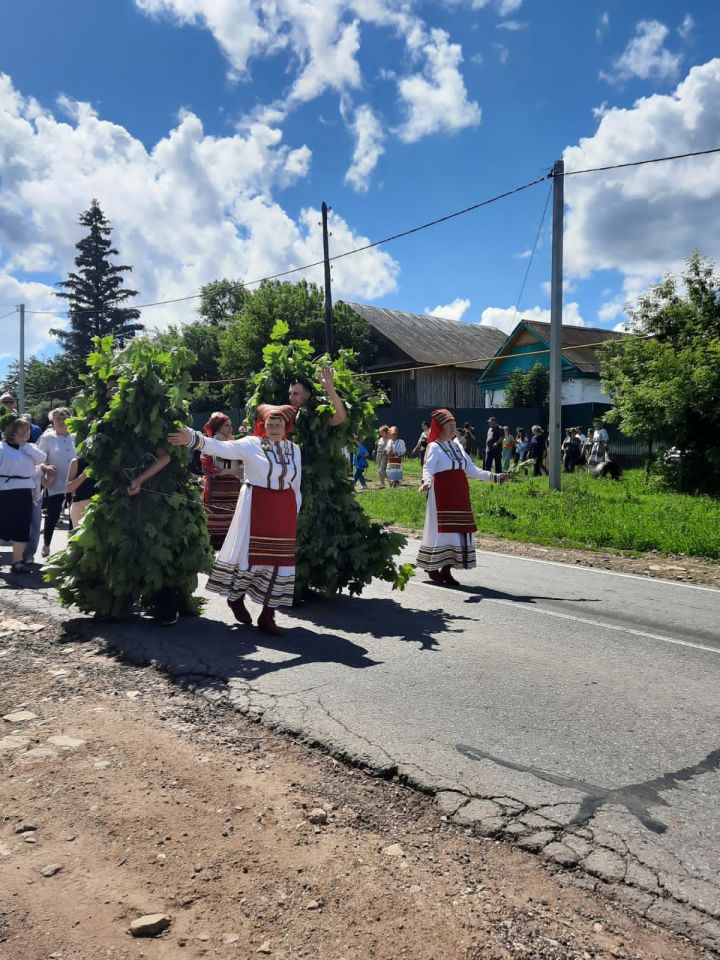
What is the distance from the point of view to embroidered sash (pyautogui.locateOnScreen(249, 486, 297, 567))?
6.51 metres

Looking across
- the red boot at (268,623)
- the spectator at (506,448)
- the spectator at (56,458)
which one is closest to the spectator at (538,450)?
the spectator at (506,448)

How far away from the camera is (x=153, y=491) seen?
6562 mm

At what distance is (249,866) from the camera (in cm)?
306

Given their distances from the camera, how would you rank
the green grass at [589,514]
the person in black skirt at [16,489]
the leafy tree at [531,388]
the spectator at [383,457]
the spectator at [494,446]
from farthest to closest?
the leafy tree at [531,388] < the spectator at [494,446] < the spectator at [383,457] < the green grass at [589,514] < the person in black skirt at [16,489]

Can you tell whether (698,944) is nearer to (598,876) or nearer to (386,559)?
(598,876)

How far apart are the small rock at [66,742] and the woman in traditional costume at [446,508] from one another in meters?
5.33

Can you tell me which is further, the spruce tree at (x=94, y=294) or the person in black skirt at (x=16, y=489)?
the spruce tree at (x=94, y=294)

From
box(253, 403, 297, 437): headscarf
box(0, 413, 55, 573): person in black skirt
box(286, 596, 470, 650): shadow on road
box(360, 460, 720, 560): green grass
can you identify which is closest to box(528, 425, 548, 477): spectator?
box(360, 460, 720, 560): green grass

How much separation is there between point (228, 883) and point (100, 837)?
0.67 m

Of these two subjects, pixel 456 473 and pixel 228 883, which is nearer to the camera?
pixel 228 883

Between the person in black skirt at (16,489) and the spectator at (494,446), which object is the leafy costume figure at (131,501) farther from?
the spectator at (494,446)

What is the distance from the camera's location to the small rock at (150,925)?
2680mm

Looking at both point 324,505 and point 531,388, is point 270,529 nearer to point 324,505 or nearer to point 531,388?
point 324,505

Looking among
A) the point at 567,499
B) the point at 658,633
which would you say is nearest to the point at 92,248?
the point at 567,499
